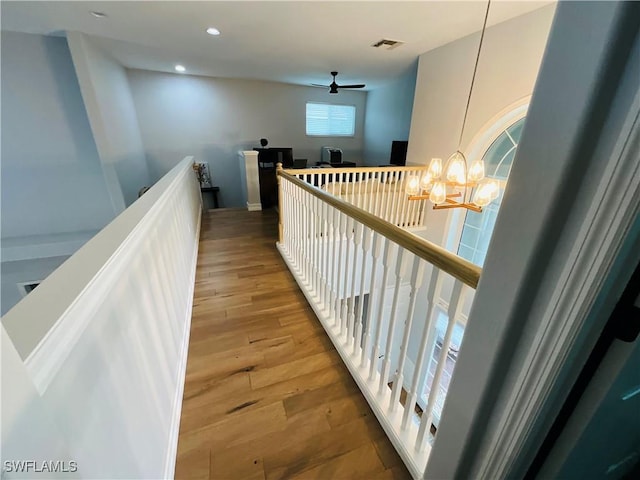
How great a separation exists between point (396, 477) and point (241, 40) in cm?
456

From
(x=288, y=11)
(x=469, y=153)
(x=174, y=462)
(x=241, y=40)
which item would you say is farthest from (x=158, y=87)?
(x=174, y=462)

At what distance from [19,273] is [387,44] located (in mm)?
6245

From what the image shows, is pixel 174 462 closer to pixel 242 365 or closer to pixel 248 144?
pixel 242 365

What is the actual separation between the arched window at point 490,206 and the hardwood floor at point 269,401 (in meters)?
2.41

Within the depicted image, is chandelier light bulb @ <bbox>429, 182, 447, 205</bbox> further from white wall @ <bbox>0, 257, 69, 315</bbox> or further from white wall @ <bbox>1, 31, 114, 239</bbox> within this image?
white wall @ <bbox>0, 257, 69, 315</bbox>

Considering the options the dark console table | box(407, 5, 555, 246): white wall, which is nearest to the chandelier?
box(407, 5, 555, 246): white wall

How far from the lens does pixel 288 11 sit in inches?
105

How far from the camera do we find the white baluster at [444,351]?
2.52ft

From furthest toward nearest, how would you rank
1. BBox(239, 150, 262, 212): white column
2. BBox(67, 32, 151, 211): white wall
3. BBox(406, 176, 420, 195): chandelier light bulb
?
BBox(239, 150, 262, 212): white column
BBox(67, 32, 151, 211): white wall
BBox(406, 176, 420, 195): chandelier light bulb

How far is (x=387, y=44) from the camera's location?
11.6ft

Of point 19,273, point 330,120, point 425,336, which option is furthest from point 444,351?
point 330,120

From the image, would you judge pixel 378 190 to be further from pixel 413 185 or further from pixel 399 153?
pixel 399 153

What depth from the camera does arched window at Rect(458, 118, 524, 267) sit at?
309 centimetres

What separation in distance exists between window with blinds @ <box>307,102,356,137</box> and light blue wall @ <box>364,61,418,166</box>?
1.50ft
